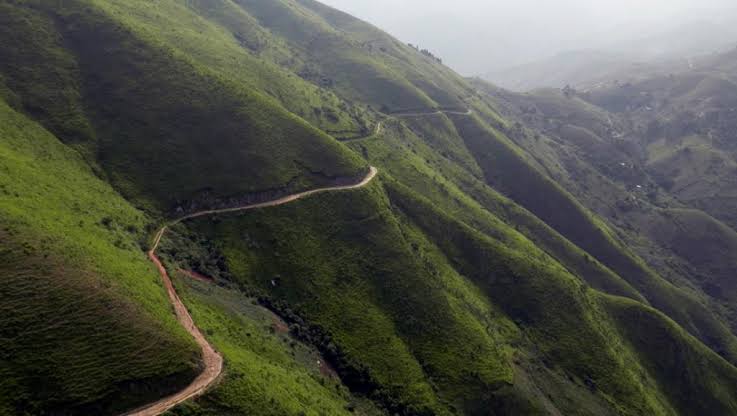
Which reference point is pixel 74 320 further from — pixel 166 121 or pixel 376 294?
pixel 166 121

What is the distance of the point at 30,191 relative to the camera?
98.5 metres

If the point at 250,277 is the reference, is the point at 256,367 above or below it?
above

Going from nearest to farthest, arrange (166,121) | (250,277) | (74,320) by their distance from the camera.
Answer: (74,320), (250,277), (166,121)

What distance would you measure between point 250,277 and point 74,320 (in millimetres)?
48134

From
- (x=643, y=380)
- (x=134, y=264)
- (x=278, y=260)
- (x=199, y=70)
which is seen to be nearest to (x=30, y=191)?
(x=134, y=264)

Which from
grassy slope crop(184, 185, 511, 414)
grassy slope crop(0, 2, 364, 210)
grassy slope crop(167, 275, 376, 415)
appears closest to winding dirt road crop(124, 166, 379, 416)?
grassy slope crop(167, 275, 376, 415)

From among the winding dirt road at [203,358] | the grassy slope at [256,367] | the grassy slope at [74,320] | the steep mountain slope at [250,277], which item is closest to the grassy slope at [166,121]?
the steep mountain slope at [250,277]

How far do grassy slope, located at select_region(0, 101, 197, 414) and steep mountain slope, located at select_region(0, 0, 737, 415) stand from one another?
0.30 metres

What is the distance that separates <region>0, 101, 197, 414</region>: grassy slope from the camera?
67750mm

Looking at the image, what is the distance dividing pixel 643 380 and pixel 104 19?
216m

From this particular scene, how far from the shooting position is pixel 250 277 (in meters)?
120

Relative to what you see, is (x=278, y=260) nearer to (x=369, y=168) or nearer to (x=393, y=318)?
(x=393, y=318)

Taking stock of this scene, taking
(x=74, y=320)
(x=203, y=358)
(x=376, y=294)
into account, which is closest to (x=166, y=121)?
(x=376, y=294)

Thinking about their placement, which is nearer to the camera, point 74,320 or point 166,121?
point 74,320
